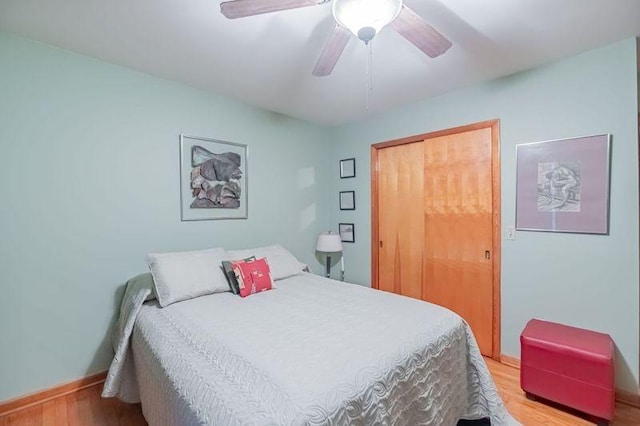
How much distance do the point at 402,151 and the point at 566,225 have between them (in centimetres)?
156

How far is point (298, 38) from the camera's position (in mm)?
1819

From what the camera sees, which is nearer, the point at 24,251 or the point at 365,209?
the point at 24,251

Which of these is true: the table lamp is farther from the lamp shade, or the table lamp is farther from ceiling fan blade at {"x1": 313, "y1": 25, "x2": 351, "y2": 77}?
ceiling fan blade at {"x1": 313, "y1": 25, "x2": 351, "y2": 77}

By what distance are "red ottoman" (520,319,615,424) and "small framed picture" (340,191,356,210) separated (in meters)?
2.07

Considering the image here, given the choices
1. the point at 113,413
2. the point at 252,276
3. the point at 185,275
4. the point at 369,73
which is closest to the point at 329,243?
the point at 252,276

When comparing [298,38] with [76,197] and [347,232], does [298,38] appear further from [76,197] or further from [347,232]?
[347,232]

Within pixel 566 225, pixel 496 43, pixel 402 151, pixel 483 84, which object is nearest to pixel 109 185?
pixel 402 151

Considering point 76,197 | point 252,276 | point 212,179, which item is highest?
point 212,179

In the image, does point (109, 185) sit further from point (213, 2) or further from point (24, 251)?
point (213, 2)

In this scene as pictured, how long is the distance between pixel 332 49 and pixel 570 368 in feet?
7.74


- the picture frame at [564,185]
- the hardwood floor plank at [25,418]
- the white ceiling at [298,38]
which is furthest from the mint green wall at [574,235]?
the hardwood floor plank at [25,418]

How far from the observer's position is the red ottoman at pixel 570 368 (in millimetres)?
1697

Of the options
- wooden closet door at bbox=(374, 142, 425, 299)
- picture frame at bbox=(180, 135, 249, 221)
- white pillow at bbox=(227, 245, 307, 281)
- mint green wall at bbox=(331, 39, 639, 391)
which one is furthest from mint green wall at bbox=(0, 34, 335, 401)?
mint green wall at bbox=(331, 39, 639, 391)

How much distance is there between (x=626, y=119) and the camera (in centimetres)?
189
